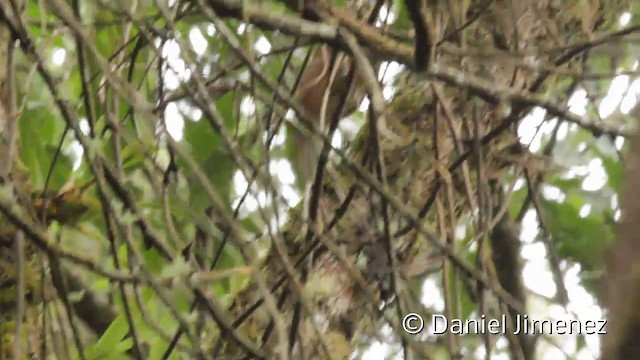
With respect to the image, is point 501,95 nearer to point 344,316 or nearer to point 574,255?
point 344,316

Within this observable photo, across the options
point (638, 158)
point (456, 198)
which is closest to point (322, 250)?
point (456, 198)

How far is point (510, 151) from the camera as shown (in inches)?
47.4

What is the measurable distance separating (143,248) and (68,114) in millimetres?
431
